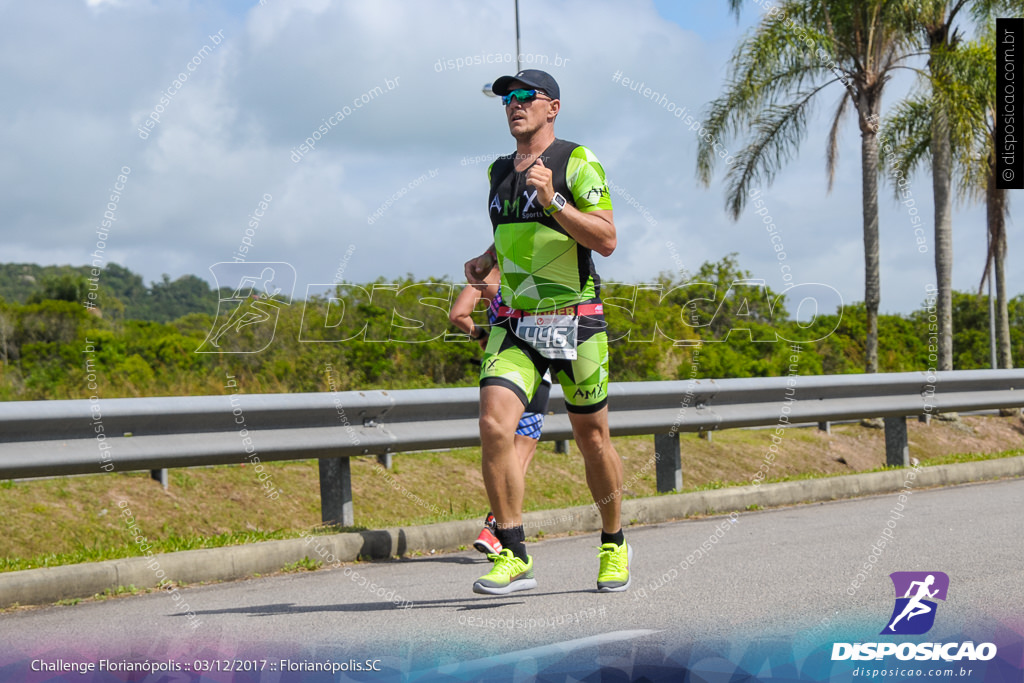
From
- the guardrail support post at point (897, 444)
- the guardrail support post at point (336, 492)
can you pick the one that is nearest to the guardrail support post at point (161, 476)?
the guardrail support post at point (336, 492)

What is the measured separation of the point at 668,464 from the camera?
26.3 feet

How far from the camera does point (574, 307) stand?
4.30 m

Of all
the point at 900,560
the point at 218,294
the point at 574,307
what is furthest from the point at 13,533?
the point at 900,560

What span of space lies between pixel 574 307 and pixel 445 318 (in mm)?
10402

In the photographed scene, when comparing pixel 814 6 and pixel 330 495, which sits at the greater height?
pixel 814 6

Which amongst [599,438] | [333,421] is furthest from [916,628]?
[333,421]

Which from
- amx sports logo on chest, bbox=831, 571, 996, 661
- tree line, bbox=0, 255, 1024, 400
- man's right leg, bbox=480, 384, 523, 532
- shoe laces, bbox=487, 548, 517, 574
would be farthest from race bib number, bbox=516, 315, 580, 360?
tree line, bbox=0, 255, 1024, 400

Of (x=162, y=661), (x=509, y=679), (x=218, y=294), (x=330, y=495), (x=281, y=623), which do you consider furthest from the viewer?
(x=218, y=294)

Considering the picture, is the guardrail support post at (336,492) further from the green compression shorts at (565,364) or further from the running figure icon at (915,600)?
the running figure icon at (915,600)

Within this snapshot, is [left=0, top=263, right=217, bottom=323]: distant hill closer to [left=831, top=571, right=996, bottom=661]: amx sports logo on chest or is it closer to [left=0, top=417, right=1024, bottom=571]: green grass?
[left=0, top=417, right=1024, bottom=571]: green grass

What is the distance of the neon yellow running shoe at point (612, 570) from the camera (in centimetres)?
448

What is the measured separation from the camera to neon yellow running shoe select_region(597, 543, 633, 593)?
4480mm

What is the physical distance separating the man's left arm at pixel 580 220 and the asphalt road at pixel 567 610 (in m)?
1.41

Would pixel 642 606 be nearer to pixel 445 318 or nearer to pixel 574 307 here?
pixel 574 307
